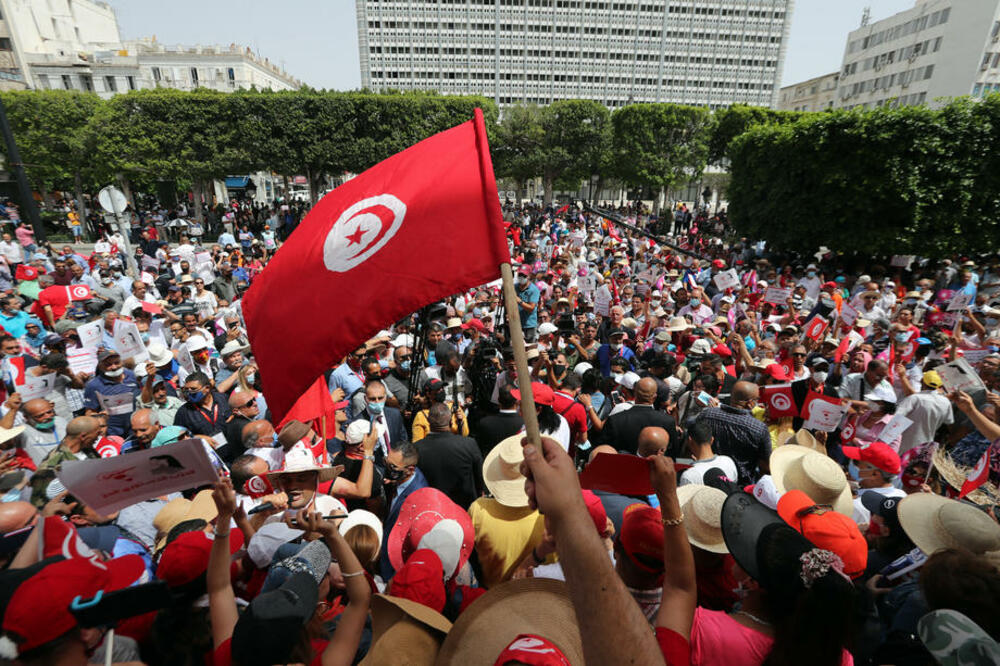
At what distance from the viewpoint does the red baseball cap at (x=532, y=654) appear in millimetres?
1367

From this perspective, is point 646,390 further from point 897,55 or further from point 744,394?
point 897,55

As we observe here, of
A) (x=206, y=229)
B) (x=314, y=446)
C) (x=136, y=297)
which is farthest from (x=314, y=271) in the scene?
(x=206, y=229)

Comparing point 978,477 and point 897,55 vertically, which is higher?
point 897,55

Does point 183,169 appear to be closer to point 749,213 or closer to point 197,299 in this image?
point 197,299

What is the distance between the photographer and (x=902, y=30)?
55.8 meters

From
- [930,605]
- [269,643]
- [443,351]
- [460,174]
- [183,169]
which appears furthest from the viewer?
[183,169]

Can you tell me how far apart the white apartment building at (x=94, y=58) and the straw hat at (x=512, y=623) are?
49.4 metres

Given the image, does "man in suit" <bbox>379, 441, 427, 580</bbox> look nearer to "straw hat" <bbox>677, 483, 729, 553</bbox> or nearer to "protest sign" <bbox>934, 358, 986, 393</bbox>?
"straw hat" <bbox>677, 483, 729, 553</bbox>

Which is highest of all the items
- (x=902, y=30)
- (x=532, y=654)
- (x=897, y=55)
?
(x=902, y=30)

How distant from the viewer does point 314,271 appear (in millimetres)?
2406

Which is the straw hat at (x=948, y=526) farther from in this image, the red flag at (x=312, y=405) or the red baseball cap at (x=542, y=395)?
the red flag at (x=312, y=405)

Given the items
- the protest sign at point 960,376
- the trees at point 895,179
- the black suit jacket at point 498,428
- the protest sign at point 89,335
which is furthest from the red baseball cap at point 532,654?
A: the trees at point 895,179

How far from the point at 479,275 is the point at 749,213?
19.6m

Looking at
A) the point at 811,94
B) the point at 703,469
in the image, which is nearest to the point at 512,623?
the point at 703,469
